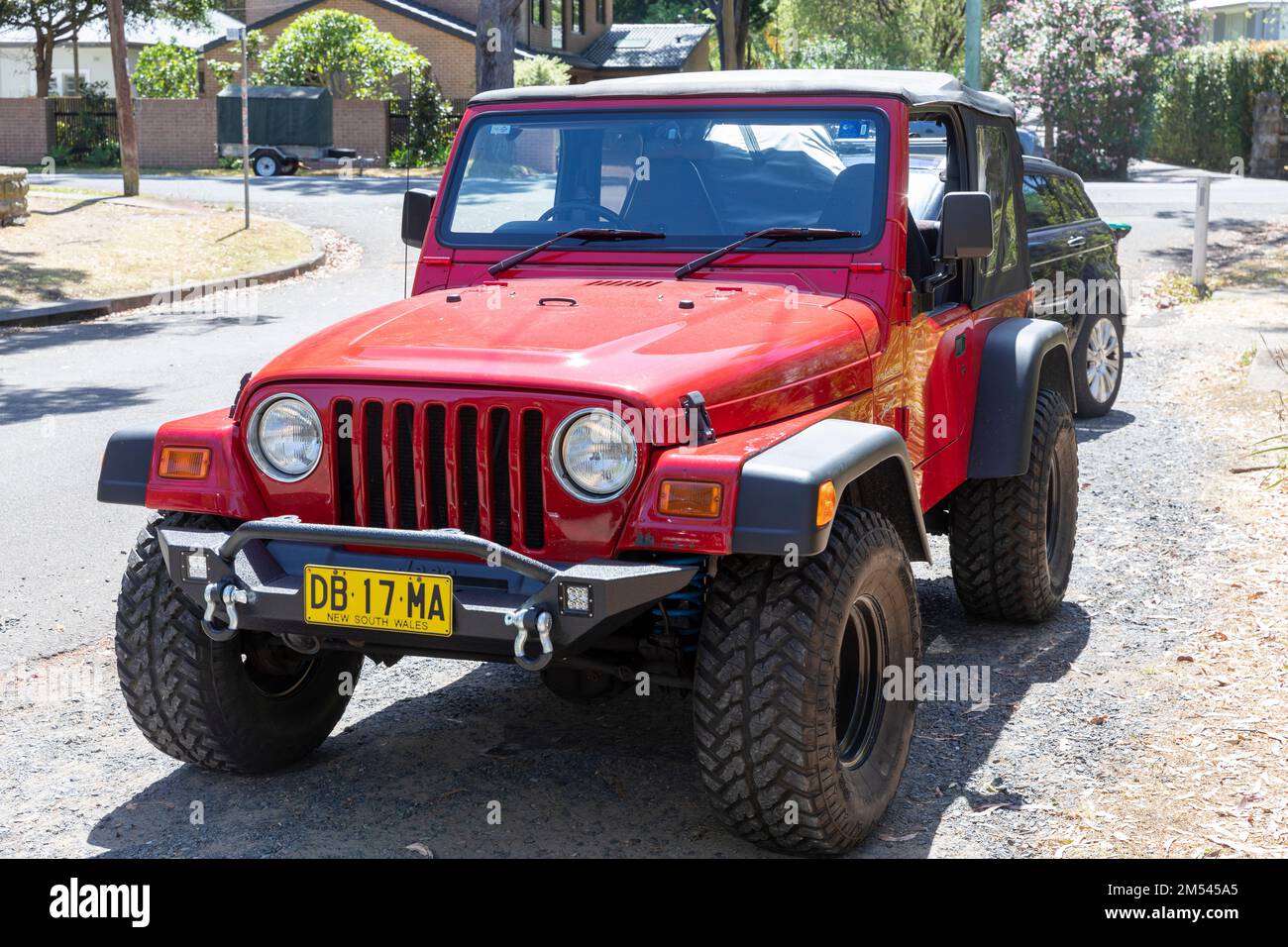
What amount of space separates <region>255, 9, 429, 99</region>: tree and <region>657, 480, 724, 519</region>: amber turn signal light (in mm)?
38171

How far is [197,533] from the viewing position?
3.87 metres

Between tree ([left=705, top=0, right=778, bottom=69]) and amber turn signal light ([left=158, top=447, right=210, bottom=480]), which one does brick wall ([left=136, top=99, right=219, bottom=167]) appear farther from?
amber turn signal light ([left=158, top=447, right=210, bottom=480])

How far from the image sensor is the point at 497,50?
2559cm

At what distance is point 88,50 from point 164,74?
88.5ft

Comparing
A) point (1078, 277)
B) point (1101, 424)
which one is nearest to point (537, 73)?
point (1078, 277)

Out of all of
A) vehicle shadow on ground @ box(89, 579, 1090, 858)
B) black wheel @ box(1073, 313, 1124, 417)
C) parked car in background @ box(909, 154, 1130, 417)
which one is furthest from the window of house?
black wheel @ box(1073, 313, 1124, 417)

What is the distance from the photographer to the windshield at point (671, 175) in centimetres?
476

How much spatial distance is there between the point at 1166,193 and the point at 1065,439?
79.7 ft

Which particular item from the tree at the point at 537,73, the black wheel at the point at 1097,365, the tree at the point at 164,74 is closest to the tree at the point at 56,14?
the tree at the point at 164,74

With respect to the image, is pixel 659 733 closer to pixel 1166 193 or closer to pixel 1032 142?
pixel 1032 142

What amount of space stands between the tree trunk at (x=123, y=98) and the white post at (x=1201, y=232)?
1607cm

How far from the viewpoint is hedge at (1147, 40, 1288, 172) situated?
35.8 m

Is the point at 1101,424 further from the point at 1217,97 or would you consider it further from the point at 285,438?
the point at 1217,97
